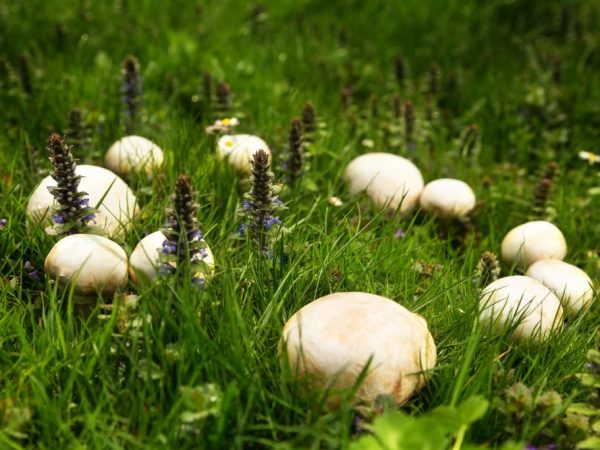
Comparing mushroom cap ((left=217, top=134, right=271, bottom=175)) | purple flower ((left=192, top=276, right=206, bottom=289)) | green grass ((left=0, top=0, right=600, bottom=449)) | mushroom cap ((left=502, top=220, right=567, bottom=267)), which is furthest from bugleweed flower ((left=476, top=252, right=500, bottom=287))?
mushroom cap ((left=217, top=134, right=271, bottom=175))

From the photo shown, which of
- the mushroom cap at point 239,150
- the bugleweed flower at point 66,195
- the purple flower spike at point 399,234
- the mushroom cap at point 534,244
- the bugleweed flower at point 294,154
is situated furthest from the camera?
the mushroom cap at point 239,150

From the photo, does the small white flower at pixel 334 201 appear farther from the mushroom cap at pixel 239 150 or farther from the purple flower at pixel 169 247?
the purple flower at pixel 169 247

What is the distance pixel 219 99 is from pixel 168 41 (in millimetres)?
1565

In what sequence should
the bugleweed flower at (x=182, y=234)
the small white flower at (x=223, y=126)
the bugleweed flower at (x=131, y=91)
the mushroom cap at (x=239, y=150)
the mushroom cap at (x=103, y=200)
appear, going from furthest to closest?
the bugleweed flower at (x=131, y=91) < the small white flower at (x=223, y=126) < the mushroom cap at (x=239, y=150) < the mushroom cap at (x=103, y=200) < the bugleweed flower at (x=182, y=234)

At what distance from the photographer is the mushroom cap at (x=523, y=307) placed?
109 inches

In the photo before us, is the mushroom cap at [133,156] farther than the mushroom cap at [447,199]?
No

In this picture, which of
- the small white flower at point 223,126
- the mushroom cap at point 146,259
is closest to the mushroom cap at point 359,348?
the mushroom cap at point 146,259

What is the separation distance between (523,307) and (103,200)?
190cm

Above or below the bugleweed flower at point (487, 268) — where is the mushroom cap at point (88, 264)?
above

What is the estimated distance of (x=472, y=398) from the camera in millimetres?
2113

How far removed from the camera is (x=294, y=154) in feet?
12.5

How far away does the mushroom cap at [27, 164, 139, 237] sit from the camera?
123 inches

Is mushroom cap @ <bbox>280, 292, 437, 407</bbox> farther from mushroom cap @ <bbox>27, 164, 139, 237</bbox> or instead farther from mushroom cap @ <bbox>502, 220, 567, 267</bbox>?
mushroom cap @ <bbox>502, 220, 567, 267</bbox>

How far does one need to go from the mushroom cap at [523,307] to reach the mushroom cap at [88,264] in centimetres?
145
